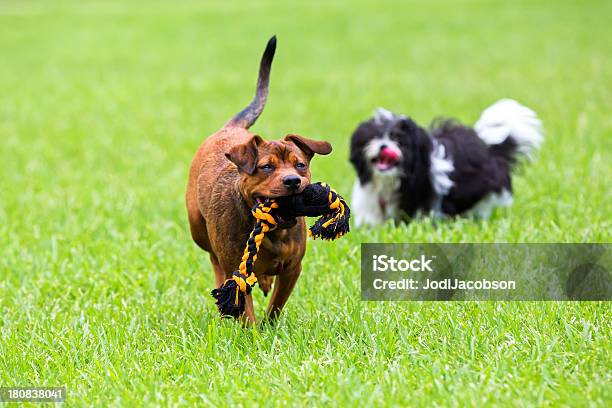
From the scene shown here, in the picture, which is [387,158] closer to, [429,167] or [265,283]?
[429,167]

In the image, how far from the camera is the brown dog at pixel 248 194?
3.80 m

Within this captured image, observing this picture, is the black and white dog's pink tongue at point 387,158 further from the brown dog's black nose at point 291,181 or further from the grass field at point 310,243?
the brown dog's black nose at point 291,181

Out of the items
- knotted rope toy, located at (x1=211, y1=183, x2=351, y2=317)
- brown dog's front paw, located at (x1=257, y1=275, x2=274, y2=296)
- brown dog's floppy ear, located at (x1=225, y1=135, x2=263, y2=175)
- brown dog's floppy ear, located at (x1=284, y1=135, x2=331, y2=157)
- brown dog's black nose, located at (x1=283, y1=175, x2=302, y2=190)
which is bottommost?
brown dog's front paw, located at (x1=257, y1=275, x2=274, y2=296)

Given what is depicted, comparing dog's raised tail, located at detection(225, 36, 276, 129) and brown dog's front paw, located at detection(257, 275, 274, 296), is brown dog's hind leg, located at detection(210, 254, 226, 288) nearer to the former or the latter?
brown dog's front paw, located at detection(257, 275, 274, 296)

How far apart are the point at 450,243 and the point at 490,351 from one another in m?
1.96

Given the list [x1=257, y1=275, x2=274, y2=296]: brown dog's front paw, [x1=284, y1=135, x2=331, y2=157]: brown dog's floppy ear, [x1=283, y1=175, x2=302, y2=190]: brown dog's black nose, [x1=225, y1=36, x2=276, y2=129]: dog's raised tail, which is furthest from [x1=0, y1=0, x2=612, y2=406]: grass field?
[x1=225, y1=36, x2=276, y2=129]: dog's raised tail

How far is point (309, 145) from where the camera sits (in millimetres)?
3947

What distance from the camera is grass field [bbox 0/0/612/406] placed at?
370 centimetres

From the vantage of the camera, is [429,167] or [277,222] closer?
[277,222]

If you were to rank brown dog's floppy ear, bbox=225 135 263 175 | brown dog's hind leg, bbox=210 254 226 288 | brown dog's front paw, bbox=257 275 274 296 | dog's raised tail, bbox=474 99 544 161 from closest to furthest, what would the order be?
brown dog's floppy ear, bbox=225 135 263 175 → brown dog's front paw, bbox=257 275 274 296 → brown dog's hind leg, bbox=210 254 226 288 → dog's raised tail, bbox=474 99 544 161

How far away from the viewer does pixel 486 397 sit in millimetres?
3350

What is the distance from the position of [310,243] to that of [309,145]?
2.20m

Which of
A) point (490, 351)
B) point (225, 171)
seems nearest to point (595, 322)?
point (490, 351)

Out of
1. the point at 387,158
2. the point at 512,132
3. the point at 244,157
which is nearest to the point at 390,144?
the point at 387,158
